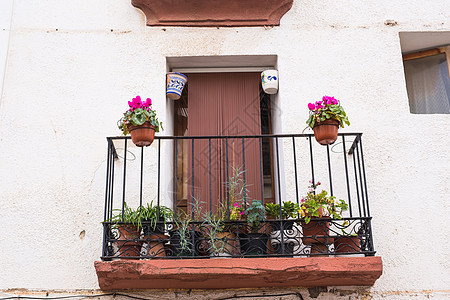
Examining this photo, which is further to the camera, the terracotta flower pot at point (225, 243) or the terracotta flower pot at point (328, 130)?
the terracotta flower pot at point (328, 130)

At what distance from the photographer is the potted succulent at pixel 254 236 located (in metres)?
5.96

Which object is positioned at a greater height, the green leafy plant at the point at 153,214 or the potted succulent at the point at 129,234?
the green leafy plant at the point at 153,214

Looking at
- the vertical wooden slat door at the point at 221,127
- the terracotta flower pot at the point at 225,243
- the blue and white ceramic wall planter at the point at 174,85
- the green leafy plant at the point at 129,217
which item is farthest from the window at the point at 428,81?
the green leafy plant at the point at 129,217

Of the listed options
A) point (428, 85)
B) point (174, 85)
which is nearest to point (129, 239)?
point (174, 85)

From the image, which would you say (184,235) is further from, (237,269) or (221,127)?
(221,127)

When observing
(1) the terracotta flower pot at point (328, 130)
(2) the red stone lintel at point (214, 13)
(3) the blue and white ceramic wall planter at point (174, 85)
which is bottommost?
(1) the terracotta flower pot at point (328, 130)

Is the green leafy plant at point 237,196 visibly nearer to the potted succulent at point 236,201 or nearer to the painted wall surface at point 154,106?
the potted succulent at point 236,201

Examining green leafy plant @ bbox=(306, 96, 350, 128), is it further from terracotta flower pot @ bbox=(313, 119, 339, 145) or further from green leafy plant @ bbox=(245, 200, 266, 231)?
green leafy plant @ bbox=(245, 200, 266, 231)

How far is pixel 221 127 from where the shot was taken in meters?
7.20

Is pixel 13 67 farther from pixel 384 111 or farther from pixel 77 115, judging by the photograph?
pixel 384 111

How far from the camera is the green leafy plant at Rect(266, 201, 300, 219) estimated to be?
6.19 meters

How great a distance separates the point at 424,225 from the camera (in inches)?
254

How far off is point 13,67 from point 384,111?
4.22 m

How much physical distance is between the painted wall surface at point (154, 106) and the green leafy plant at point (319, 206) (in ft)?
1.98
